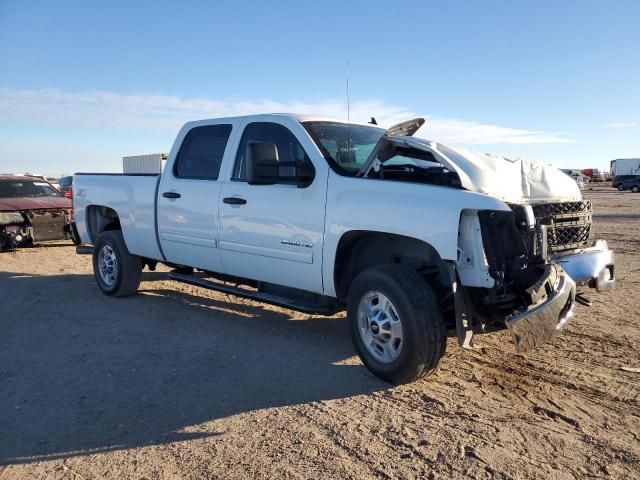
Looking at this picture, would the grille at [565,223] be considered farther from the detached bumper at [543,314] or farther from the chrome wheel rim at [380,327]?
the chrome wheel rim at [380,327]

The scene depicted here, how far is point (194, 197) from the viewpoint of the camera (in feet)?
19.7

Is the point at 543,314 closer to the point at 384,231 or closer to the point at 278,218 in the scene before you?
the point at 384,231

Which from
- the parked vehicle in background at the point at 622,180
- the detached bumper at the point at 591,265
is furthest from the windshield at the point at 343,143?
the parked vehicle in background at the point at 622,180

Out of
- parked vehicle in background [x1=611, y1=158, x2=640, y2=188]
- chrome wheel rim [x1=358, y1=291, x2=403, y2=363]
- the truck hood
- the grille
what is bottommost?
chrome wheel rim [x1=358, y1=291, x2=403, y2=363]

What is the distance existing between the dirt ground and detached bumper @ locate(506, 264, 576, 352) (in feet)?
1.53

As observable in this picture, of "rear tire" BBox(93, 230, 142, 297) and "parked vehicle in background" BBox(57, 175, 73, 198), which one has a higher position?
"parked vehicle in background" BBox(57, 175, 73, 198)

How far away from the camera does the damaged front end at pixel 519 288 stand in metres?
3.86

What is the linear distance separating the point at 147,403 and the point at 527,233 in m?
2.98

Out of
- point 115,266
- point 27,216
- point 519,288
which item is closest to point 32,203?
point 27,216

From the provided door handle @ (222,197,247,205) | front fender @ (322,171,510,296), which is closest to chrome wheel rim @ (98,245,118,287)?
door handle @ (222,197,247,205)

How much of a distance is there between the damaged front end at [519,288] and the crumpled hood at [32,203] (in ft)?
34.0

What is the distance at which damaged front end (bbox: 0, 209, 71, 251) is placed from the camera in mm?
11336

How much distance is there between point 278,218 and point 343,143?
3.14 ft

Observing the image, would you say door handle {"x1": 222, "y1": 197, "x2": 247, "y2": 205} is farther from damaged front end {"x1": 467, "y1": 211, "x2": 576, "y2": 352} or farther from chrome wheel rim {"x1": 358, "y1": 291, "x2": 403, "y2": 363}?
damaged front end {"x1": 467, "y1": 211, "x2": 576, "y2": 352}
